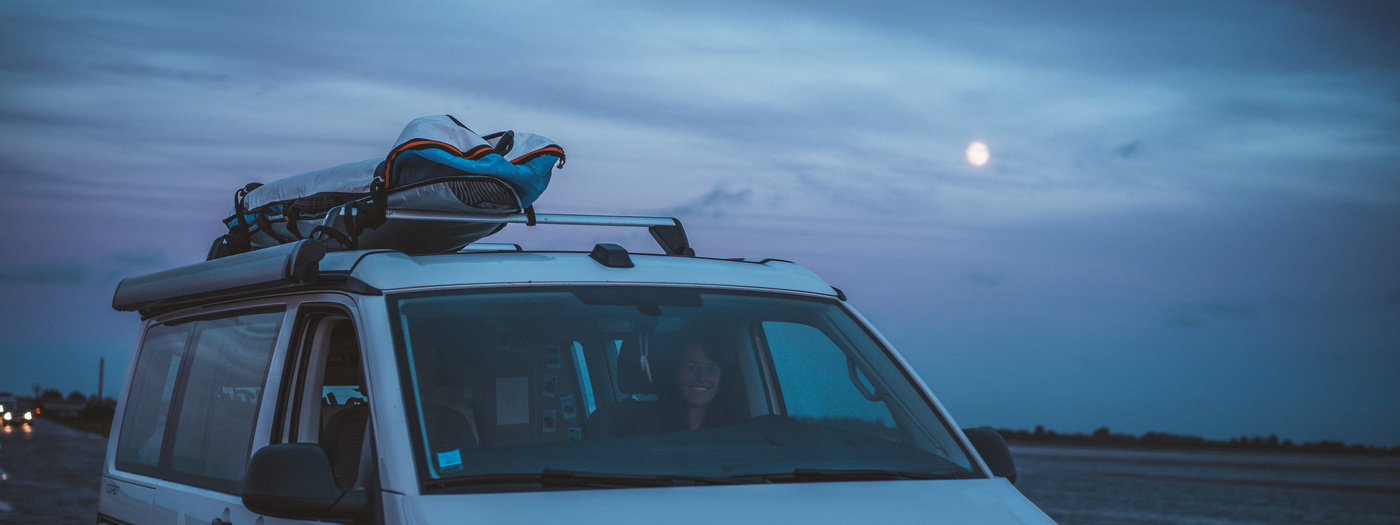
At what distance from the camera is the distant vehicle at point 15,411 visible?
7306 cm

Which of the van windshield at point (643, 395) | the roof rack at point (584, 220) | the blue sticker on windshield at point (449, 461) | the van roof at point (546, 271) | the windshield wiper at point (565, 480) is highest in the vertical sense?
the roof rack at point (584, 220)

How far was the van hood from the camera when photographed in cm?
289

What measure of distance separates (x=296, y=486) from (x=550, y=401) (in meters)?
0.92

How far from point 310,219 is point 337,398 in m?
0.94

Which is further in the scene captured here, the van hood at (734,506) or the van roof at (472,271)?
the van roof at (472,271)

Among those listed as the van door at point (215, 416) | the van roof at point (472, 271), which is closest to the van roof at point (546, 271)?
the van roof at point (472, 271)

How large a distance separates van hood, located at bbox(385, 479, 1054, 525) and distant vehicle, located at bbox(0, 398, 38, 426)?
261 feet

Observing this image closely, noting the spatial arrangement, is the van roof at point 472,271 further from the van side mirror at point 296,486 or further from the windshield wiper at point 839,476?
the windshield wiper at point 839,476

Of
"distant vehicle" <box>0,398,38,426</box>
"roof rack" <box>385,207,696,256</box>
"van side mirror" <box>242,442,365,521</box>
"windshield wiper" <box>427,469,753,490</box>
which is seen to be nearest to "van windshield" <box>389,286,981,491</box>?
"windshield wiper" <box>427,469,753,490</box>

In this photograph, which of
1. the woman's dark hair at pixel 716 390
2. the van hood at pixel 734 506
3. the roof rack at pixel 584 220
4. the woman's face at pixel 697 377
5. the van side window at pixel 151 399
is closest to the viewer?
the van hood at pixel 734 506

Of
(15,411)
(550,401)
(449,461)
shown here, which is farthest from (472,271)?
(15,411)

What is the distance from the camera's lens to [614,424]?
11.2 feet

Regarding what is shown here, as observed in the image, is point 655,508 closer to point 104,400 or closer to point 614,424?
point 614,424

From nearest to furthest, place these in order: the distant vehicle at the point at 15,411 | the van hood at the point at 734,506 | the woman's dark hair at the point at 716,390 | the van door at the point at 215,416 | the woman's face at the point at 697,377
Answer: the van hood at the point at 734,506, the woman's dark hair at the point at 716,390, the woman's face at the point at 697,377, the van door at the point at 215,416, the distant vehicle at the point at 15,411
